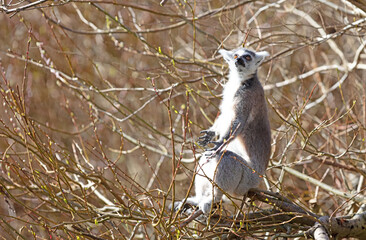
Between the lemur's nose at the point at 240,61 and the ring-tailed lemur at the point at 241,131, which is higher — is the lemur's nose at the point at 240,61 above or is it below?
above

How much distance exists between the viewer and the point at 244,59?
5.83 m

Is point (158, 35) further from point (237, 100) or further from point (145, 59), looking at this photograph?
point (237, 100)

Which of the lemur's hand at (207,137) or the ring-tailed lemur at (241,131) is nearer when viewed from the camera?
the ring-tailed lemur at (241,131)

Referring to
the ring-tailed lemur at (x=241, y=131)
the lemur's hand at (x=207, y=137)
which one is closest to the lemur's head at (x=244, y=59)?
the ring-tailed lemur at (x=241, y=131)

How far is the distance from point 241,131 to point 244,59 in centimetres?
81

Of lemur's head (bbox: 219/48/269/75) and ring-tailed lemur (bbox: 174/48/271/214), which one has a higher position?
lemur's head (bbox: 219/48/269/75)

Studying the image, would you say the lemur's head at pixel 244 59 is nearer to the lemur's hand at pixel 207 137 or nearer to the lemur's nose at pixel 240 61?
the lemur's nose at pixel 240 61

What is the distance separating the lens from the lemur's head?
5836mm

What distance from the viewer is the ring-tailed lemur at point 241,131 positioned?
18.4 ft

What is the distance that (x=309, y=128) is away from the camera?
9.36 metres

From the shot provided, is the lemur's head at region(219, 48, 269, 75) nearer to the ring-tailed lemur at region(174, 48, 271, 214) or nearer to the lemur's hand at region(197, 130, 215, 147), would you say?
the ring-tailed lemur at region(174, 48, 271, 214)

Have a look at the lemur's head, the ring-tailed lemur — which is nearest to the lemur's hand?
the ring-tailed lemur

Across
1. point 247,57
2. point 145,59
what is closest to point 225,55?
point 247,57

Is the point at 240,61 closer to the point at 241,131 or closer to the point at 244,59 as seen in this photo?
the point at 244,59
